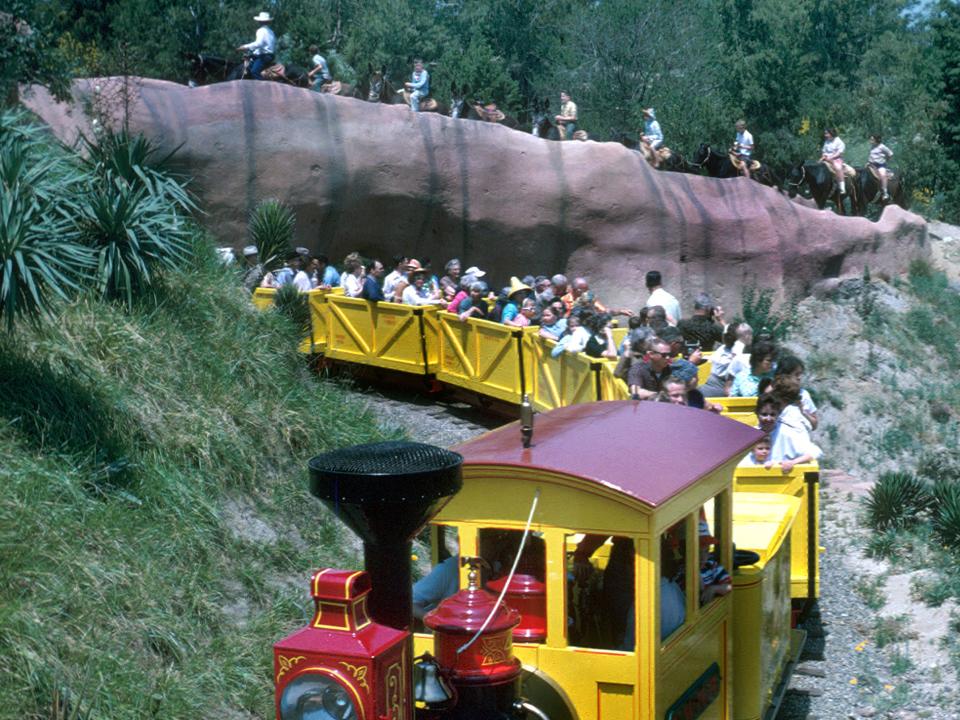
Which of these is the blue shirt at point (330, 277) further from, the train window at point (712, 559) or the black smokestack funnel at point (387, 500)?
the black smokestack funnel at point (387, 500)

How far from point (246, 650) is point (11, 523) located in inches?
61.1

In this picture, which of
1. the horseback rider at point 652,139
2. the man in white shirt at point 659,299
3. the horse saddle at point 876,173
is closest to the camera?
the man in white shirt at point 659,299

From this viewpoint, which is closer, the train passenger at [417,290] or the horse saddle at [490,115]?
the train passenger at [417,290]

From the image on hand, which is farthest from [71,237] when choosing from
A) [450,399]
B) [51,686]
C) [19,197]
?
[450,399]

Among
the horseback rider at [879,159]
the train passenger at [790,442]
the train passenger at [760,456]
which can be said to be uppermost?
the horseback rider at [879,159]

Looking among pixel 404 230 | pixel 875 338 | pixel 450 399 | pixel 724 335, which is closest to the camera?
pixel 724 335

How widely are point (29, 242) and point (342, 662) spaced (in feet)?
17.6

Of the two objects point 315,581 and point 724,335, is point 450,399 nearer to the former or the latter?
point 724,335

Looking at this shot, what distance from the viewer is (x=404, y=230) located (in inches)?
849

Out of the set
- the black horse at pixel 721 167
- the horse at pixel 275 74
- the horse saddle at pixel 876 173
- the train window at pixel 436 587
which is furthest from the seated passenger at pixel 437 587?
the horse saddle at pixel 876 173

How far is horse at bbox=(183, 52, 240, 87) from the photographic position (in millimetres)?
20844

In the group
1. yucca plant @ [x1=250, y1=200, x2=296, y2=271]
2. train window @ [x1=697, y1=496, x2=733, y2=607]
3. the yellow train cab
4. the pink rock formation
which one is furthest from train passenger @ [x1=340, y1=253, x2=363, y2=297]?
the yellow train cab

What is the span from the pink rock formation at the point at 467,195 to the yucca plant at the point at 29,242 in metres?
7.89

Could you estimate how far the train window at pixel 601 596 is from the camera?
5.76 meters
